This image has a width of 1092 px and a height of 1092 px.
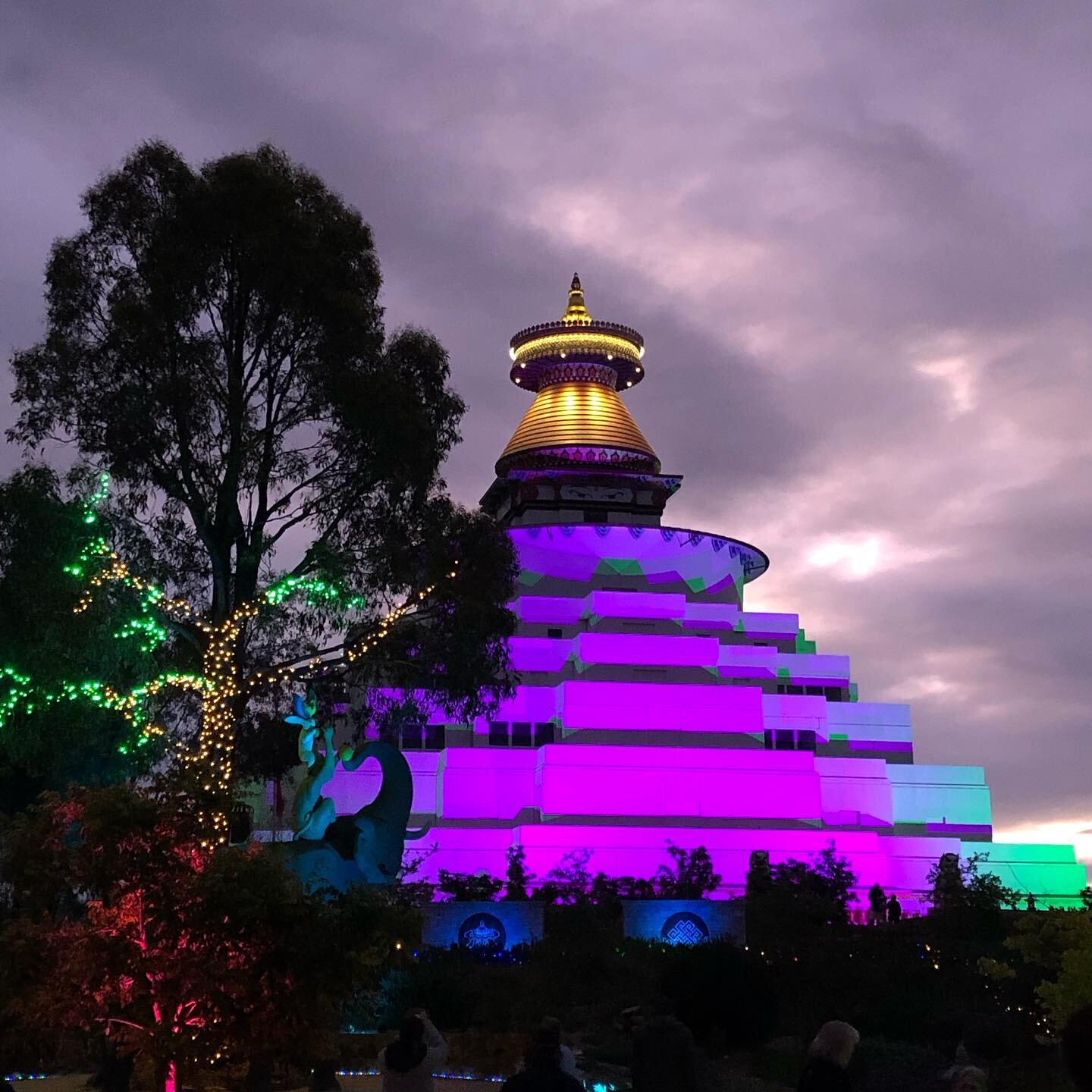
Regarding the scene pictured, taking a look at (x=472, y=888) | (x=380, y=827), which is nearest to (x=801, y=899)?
(x=472, y=888)

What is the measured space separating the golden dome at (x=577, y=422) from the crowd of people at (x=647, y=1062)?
4567 centimetres

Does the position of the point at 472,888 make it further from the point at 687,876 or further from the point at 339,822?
the point at 339,822

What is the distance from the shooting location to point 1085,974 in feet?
49.7

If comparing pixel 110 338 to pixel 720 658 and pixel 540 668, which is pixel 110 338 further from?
pixel 720 658

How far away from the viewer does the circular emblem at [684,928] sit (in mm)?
32750

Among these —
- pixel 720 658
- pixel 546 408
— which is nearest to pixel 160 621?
pixel 720 658

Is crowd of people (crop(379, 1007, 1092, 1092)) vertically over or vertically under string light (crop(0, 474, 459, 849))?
under

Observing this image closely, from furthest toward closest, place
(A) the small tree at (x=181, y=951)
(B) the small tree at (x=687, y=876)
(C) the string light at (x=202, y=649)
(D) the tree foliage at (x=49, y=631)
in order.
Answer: (B) the small tree at (x=687, y=876) < (D) the tree foliage at (x=49, y=631) < (C) the string light at (x=202, y=649) < (A) the small tree at (x=181, y=951)

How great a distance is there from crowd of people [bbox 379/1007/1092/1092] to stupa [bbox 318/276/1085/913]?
1225 inches

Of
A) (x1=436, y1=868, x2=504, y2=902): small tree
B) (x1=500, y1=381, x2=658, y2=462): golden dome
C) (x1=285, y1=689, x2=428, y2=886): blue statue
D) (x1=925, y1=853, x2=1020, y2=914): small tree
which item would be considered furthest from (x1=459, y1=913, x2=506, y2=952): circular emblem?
(x1=500, y1=381, x2=658, y2=462): golden dome

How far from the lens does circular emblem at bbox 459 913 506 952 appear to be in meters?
33.3

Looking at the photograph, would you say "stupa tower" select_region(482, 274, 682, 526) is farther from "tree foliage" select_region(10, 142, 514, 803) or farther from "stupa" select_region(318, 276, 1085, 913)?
"tree foliage" select_region(10, 142, 514, 803)

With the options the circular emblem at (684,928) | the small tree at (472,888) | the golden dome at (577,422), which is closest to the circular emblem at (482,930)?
the small tree at (472,888)

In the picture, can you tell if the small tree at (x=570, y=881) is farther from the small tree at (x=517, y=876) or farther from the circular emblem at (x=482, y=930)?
the circular emblem at (x=482, y=930)
